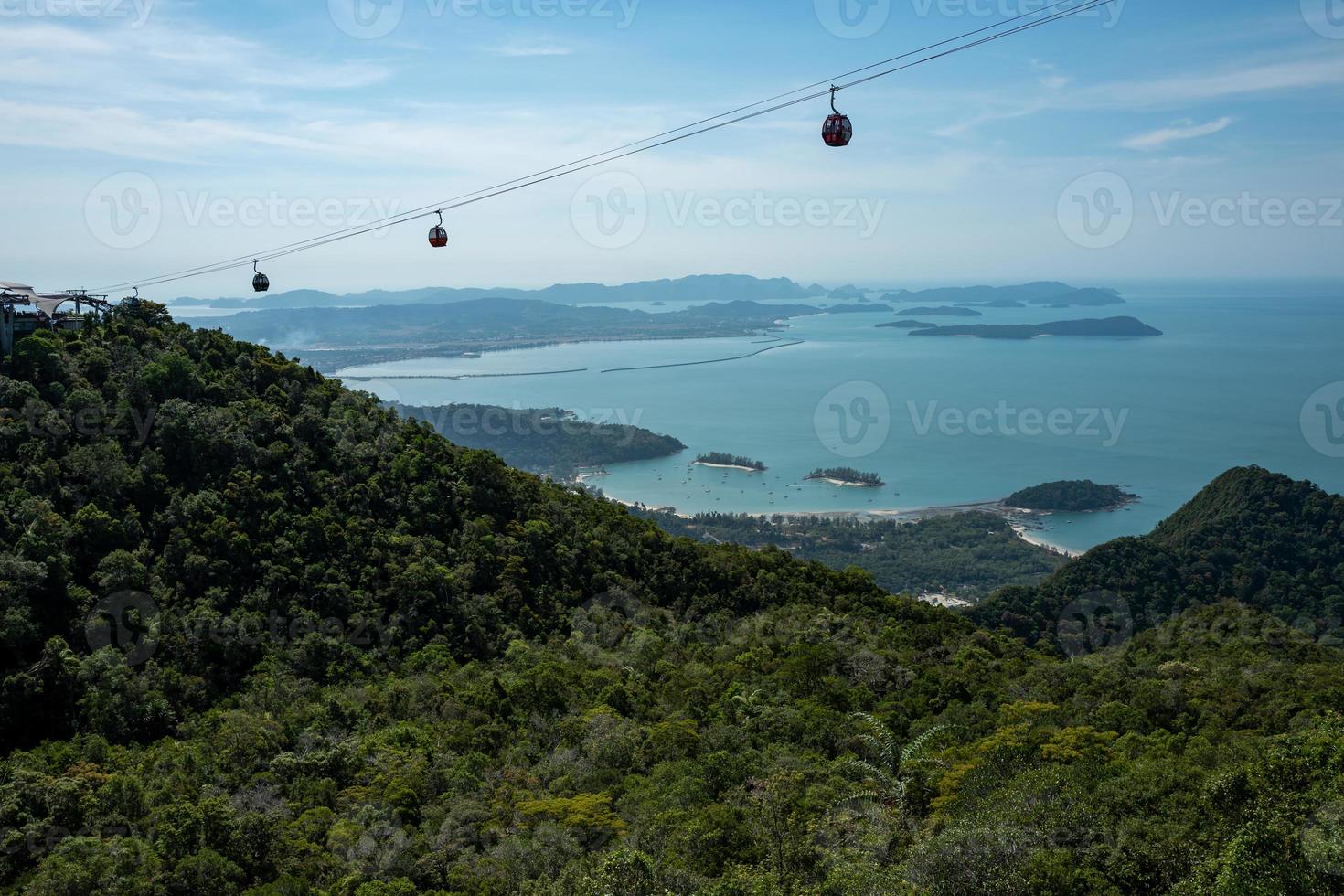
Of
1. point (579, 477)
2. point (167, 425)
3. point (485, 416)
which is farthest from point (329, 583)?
point (485, 416)

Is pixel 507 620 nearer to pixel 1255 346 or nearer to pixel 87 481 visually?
pixel 87 481

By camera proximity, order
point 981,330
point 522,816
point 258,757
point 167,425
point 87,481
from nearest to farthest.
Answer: point 522,816, point 258,757, point 87,481, point 167,425, point 981,330

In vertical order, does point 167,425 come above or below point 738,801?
above

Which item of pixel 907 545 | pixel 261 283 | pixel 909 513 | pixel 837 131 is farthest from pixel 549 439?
pixel 837 131

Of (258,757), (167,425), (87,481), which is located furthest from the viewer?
(167,425)

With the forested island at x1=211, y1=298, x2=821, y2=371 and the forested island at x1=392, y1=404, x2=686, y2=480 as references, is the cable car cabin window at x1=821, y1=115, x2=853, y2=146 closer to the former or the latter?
the forested island at x1=392, y1=404, x2=686, y2=480

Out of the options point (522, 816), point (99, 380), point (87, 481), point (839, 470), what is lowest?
point (839, 470)

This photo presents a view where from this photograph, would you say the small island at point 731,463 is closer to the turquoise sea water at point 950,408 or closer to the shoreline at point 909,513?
the turquoise sea water at point 950,408
